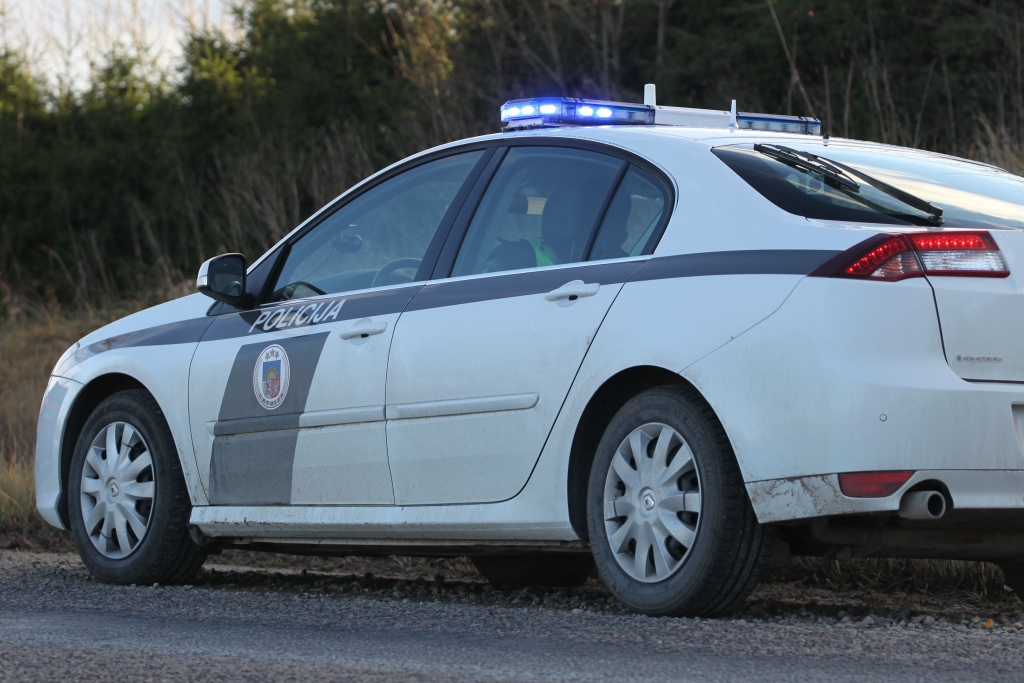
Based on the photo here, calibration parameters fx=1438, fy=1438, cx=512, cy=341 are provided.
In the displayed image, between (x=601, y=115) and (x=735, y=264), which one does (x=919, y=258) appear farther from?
(x=601, y=115)

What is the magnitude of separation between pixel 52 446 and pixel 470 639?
2.90 m

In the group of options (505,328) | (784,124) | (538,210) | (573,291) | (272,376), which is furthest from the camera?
(784,124)

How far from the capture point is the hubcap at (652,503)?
12.9ft

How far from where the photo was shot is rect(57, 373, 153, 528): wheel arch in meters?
5.90

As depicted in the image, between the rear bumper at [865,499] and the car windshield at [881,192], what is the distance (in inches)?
27.7

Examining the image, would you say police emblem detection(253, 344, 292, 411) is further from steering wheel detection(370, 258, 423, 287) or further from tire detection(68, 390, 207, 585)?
tire detection(68, 390, 207, 585)

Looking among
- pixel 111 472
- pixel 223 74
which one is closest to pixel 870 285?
pixel 111 472

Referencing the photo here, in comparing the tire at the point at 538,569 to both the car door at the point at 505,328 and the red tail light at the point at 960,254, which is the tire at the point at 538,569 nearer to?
the car door at the point at 505,328

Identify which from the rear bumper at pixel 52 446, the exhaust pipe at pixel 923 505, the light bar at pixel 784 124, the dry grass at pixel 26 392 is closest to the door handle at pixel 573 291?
the exhaust pipe at pixel 923 505

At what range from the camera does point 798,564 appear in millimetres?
5891

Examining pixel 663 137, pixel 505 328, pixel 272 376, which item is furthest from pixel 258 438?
pixel 663 137

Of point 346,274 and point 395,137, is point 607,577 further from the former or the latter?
point 395,137

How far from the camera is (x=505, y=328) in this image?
14.4ft

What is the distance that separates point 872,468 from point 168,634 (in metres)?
1.97
